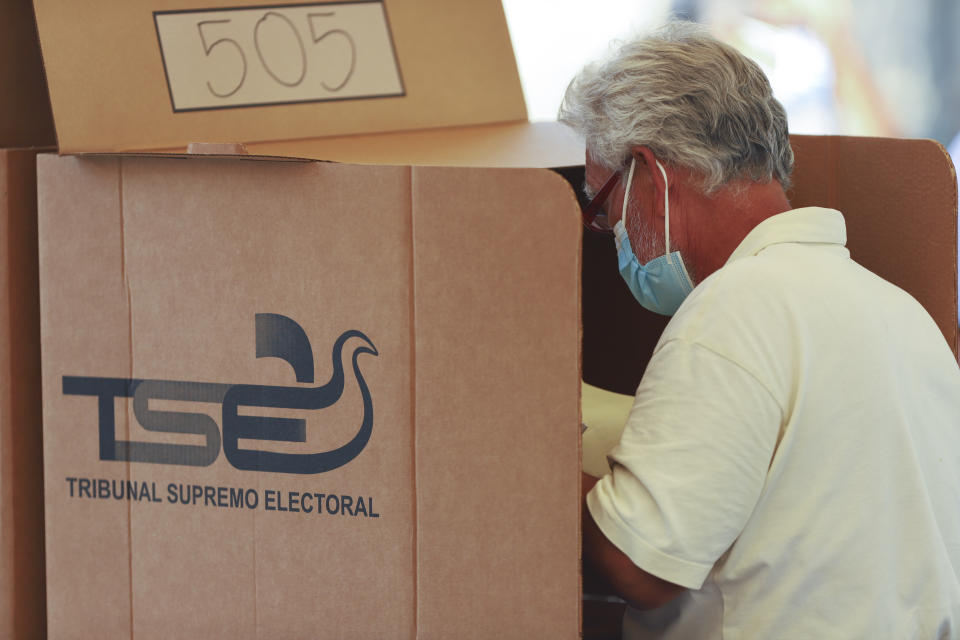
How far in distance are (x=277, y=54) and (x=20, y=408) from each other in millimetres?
609

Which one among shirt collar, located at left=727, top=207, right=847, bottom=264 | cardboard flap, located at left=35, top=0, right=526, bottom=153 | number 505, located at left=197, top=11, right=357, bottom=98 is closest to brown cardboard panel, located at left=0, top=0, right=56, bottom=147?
cardboard flap, located at left=35, top=0, right=526, bottom=153

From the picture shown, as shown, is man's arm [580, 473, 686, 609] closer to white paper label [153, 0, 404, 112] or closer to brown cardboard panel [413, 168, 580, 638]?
brown cardboard panel [413, 168, 580, 638]

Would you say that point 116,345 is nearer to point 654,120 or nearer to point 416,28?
point 654,120

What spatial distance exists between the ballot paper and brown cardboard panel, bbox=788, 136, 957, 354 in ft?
1.31

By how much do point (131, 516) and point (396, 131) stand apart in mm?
681

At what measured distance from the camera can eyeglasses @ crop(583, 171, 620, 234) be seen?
1094 millimetres

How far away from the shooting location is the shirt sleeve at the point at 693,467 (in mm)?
829

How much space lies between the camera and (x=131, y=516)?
85cm

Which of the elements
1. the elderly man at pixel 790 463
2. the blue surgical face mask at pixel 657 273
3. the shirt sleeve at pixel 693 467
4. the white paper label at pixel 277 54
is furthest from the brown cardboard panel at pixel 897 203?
the white paper label at pixel 277 54

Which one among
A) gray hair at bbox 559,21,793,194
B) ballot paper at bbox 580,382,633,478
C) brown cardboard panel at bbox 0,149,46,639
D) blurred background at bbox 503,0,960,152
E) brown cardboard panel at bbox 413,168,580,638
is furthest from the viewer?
blurred background at bbox 503,0,960,152

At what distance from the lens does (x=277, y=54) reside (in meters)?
1.28

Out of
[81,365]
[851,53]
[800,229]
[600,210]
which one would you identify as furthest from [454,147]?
[851,53]

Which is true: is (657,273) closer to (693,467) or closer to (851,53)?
(693,467)

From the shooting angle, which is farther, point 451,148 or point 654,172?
point 451,148
